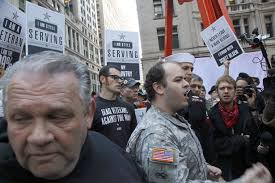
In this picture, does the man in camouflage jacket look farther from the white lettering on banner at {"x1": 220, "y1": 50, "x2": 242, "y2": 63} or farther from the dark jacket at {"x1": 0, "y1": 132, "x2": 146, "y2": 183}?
the white lettering on banner at {"x1": 220, "y1": 50, "x2": 242, "y2": 63}

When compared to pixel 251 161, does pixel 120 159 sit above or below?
above

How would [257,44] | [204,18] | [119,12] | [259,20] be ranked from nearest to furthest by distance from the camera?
[257,44]
[204,18]
[259,20]
[119,12]

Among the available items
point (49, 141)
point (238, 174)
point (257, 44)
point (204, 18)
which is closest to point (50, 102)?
point (49, 141)

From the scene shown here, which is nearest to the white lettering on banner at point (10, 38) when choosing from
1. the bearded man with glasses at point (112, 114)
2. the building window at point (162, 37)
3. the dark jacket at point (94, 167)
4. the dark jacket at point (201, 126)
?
the bearded man with glasses at point (112, 114)

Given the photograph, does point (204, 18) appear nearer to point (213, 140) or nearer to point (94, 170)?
point (213, 140)

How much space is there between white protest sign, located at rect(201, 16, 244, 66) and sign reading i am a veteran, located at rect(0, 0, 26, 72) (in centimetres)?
309

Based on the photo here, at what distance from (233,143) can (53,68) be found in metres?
2.79

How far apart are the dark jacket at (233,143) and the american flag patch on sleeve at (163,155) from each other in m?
2.00

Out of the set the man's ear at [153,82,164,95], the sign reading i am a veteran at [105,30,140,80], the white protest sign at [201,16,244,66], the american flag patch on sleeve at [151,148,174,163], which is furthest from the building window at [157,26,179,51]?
the american flag patch on sleeve at [151,148,174,163]

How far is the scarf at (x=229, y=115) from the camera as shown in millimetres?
3883

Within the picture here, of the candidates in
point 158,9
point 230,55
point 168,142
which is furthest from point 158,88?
point 158,9

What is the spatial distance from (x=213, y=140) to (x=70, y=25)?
171 ft

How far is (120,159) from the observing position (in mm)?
1537

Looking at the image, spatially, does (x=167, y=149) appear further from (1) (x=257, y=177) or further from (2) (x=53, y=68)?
(2) (x=53, y=68)
